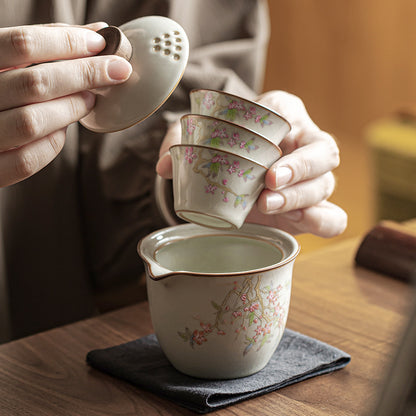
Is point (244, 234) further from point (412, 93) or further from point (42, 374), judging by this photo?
point (412, 93)

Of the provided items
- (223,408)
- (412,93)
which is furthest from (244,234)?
(412,93)

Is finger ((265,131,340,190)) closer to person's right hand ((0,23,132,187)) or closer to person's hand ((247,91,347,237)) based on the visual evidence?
person's hand ((247,91,347,237))

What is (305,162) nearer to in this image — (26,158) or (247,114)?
(247,114)

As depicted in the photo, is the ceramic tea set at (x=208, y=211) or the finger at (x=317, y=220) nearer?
the ceramic tea set at (x=208, y=211)

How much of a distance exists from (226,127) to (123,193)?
0.52 m

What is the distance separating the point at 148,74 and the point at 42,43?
11cm

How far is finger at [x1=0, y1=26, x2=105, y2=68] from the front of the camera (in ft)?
1.96

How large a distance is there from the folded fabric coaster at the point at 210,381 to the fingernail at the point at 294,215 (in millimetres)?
175

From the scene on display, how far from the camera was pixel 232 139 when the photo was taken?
2.09 feet

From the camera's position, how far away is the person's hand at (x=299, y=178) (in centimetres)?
72

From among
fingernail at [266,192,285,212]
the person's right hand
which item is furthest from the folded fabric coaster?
the person's right hand

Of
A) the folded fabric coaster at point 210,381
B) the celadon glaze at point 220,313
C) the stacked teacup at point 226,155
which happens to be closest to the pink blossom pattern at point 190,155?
the stacked teacup at point 226,155

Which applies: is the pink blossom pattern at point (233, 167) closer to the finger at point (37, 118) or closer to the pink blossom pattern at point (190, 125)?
the pink blossom pattern at point (190, 125)

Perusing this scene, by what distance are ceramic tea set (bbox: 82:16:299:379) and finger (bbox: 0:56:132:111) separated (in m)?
0.03
